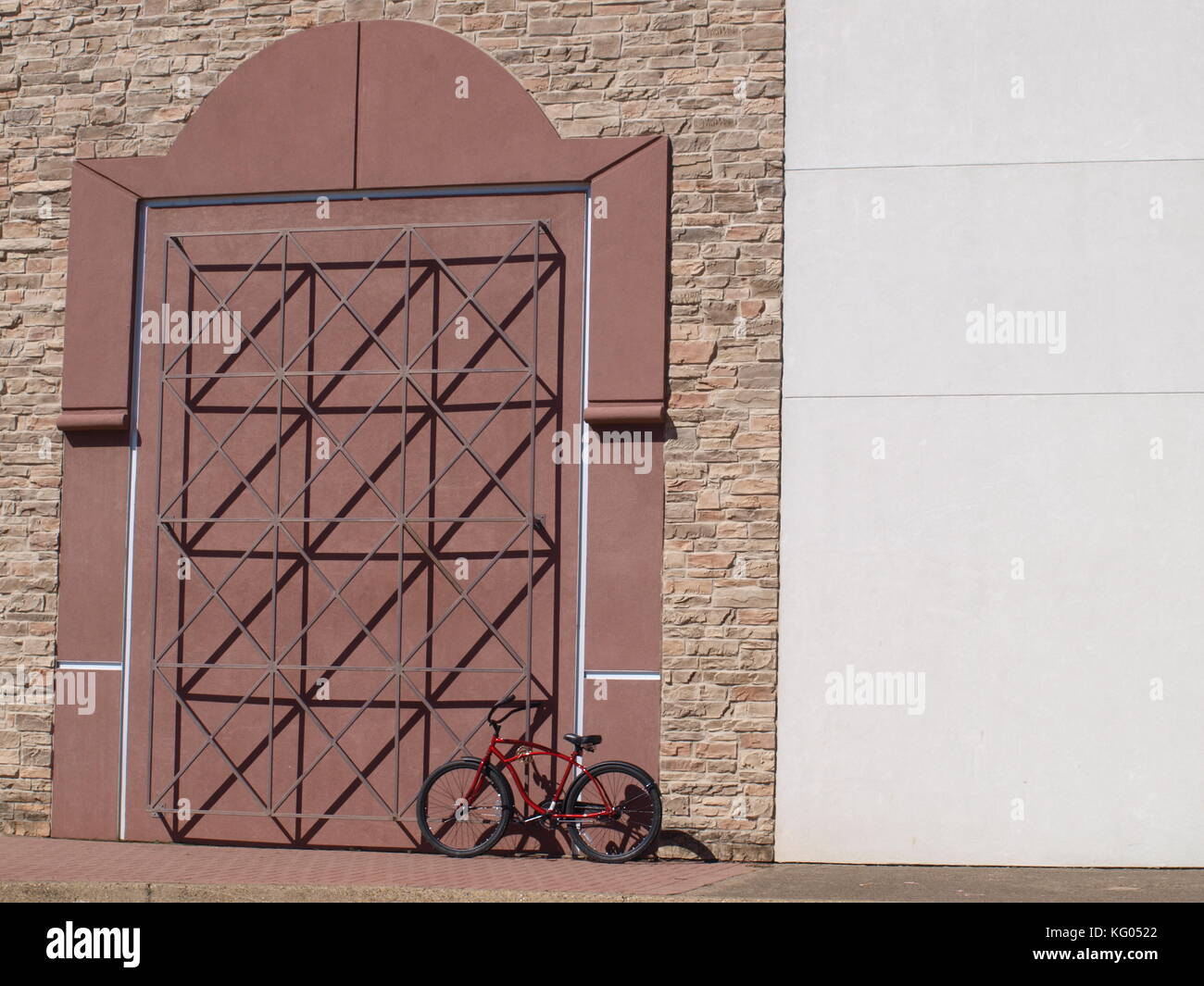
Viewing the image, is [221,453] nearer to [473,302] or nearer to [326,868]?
[473,302]

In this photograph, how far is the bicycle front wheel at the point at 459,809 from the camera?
34.9ft

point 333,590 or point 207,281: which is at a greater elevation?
point 207,281

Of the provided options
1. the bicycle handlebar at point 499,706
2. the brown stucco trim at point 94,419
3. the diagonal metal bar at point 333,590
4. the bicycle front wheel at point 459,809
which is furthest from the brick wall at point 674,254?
the diagonal metal bar at point 333,590

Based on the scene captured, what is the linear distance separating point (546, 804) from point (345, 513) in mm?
2904

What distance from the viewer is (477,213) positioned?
11.4 m

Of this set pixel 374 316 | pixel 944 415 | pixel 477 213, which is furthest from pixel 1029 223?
pixel 374 316

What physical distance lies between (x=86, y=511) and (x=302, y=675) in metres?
2.38

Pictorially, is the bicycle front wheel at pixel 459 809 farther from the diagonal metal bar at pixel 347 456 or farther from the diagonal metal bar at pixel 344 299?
the diagonal metal bar at pixel 344 299

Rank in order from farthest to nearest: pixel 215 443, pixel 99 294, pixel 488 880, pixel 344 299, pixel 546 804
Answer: pixel 99 294 < pixel 215 443 < pixel 344 299 < pixel 546 804 < pixel 488 880

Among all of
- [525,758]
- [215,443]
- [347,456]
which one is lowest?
[525,758]

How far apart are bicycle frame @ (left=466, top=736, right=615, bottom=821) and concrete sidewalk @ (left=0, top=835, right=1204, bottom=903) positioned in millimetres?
382

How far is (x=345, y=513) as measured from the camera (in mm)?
11391

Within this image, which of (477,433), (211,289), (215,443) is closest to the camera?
(477,433)

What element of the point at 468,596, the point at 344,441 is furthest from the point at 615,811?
the point at 344,441
